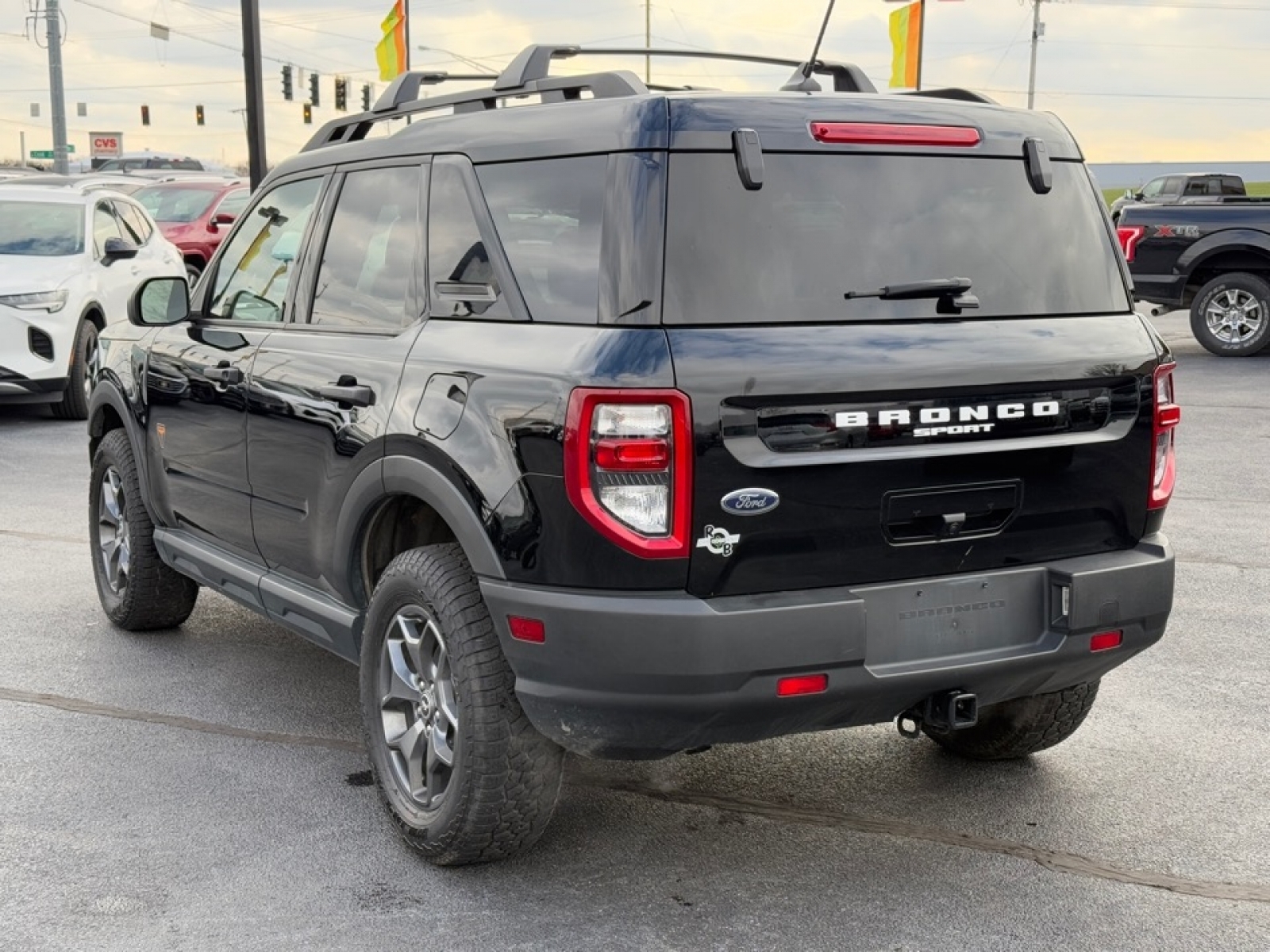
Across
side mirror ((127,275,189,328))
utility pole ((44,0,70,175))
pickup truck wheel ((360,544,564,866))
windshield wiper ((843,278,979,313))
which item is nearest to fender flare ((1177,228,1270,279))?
side mirror ((127,275,189,328))

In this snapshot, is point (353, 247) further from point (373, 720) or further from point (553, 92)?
point (373, 720)

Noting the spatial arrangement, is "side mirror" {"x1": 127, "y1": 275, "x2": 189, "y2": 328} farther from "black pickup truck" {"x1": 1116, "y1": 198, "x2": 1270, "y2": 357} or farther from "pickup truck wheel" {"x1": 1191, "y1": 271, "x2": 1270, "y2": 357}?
"pickup truck wheel" {"x1": 1191, "y1": 271, "x2": 1270, "y2": 357}

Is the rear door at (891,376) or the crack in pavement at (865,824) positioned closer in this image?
the rear door at (891,376)

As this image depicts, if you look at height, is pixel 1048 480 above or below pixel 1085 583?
above

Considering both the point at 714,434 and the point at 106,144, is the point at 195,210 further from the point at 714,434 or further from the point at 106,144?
the point at 106,144

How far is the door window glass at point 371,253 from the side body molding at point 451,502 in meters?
0.49

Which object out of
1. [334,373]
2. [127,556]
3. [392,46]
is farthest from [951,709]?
[392,46]

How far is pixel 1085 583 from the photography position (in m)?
3.72

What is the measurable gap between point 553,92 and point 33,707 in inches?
113

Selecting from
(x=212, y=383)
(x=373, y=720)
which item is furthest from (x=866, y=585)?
(x=212, y=383)

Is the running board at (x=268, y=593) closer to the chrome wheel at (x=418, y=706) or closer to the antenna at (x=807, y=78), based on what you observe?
the chrome wheel at (x=418, y=706)

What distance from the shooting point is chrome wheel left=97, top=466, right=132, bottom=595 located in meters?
6.13

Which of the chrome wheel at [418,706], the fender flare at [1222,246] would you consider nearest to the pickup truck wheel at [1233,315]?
the fender flare at [1222,246]

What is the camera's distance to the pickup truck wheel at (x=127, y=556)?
5941 millimetres
